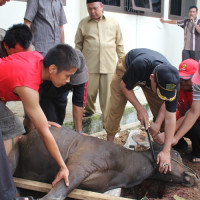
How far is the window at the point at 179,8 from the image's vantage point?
10497 mm

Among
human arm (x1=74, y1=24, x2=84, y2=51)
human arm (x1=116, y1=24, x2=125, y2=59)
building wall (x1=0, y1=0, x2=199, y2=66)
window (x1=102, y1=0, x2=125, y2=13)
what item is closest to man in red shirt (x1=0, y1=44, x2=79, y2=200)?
human arm (x1=74, y1=24, x2=84, y2=51)

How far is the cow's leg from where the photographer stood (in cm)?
268

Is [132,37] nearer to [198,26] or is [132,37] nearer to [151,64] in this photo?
[198,26]

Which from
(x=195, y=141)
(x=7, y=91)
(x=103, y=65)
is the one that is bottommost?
(x=195, y=141)

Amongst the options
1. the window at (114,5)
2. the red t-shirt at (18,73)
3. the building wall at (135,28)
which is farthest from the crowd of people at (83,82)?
the window at (114,5)

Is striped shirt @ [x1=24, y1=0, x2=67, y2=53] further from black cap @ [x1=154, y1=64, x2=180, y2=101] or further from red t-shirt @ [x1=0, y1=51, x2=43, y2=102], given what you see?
black cap @ [x1=154, y1=64, x2=180, y2=101]

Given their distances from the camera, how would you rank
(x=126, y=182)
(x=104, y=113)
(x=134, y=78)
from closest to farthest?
(x=126, y=182), (x=134, y=78), (x=104, y=113)

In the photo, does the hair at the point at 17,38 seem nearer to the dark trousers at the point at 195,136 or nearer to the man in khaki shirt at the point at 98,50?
the man in khaki shirt at the point at 98,50

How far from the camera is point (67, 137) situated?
11.2 ft

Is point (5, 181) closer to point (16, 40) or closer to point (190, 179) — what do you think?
point (16, 40)

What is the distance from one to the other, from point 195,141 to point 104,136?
5.57 feet

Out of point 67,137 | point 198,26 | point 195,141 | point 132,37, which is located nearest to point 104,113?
point 195,141

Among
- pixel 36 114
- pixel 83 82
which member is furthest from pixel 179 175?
pixel 36 114

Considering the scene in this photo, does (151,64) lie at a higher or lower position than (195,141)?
higher
